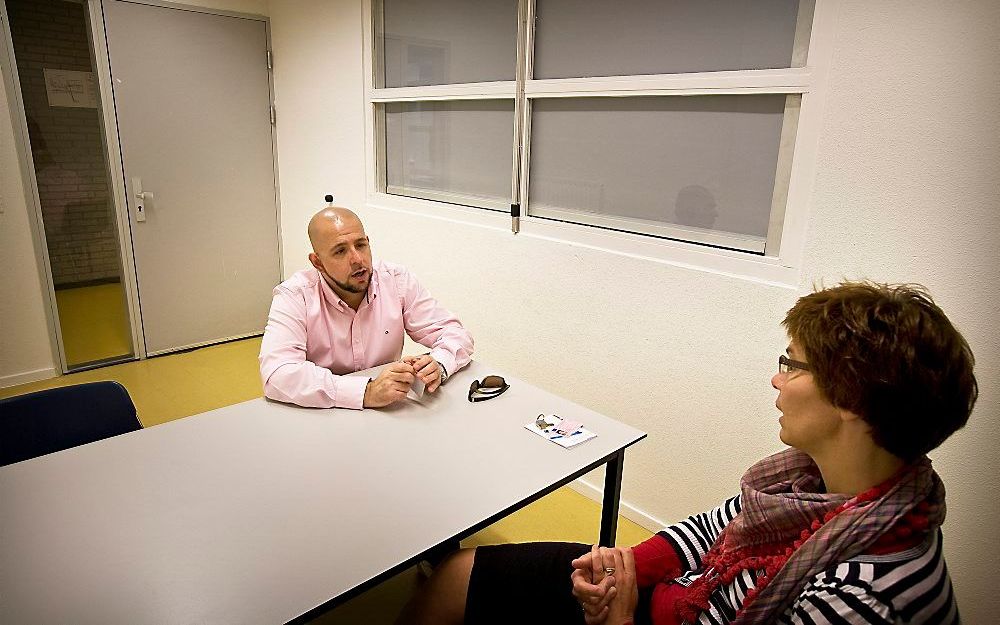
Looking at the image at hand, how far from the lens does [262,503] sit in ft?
4.43

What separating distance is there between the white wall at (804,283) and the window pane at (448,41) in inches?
10.8

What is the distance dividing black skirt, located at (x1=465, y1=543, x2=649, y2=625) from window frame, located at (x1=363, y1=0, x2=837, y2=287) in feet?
4.07

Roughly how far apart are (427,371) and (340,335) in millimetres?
468

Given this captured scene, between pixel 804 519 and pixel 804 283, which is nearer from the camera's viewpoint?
pixel 804 519

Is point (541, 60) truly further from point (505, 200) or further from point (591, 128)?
point (505, 200)

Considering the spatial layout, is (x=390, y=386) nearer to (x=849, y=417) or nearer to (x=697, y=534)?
(x=697, y=534)

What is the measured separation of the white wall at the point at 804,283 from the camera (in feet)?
5.38

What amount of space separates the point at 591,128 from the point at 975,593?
6.96ft

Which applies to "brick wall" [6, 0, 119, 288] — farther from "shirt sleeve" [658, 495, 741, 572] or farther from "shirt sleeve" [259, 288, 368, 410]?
"shirt sleeve" [658, 495, 741, 572]

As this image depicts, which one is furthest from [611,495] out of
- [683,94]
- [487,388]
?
[683,94]

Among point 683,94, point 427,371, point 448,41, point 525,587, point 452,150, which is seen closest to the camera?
point 525,587

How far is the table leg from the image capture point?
5.57 ft

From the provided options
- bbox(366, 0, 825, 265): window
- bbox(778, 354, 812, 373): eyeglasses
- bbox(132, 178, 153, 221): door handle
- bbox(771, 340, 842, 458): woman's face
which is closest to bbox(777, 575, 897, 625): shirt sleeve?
bbox(771, 340, 842, 458): woman's face

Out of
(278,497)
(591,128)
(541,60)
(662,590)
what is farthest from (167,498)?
(541,60)
